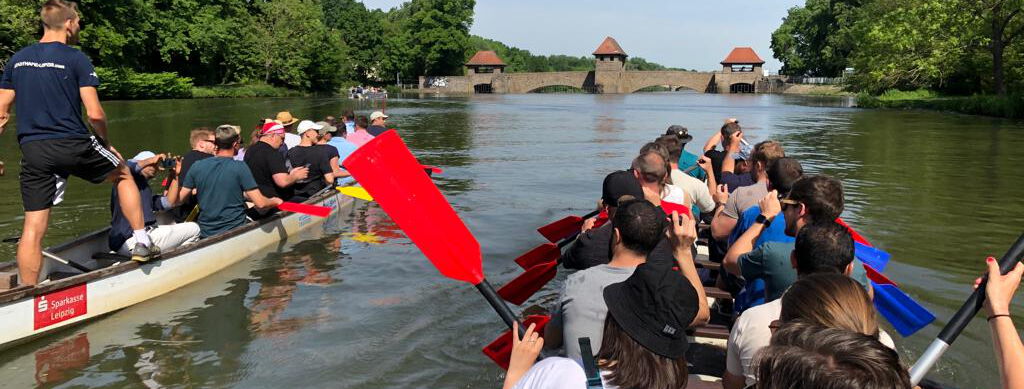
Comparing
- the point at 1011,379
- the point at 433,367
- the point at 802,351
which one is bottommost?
the point at 433,367

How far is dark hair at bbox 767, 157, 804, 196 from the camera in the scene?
5.08 m

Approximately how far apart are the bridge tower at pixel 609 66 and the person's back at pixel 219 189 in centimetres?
9674

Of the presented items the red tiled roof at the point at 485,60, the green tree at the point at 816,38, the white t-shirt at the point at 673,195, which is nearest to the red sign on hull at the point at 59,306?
the white t-shirt at the point at 673,195

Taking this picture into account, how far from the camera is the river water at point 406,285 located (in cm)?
597

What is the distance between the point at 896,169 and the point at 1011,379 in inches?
689

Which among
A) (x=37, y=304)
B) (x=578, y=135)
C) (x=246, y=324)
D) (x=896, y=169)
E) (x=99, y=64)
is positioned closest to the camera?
(x=37, y=304)

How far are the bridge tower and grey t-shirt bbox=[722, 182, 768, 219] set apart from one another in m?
98.6

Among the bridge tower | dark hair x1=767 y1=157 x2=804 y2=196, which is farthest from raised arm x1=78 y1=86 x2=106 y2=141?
the bridge tower

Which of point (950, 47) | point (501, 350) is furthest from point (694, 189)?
point (950, 47)

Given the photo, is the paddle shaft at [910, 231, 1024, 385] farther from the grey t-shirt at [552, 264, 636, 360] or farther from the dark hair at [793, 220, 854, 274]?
the grey t-shirt at [552, 264, 636, 360]

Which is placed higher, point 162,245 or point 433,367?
point 162,245

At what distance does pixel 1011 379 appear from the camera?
93.0 inches

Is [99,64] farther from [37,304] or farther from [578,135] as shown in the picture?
[37,304]

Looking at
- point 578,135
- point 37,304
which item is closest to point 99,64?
point 578,135
